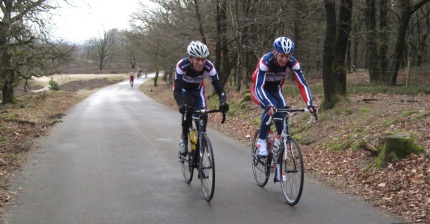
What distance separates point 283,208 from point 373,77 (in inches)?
647

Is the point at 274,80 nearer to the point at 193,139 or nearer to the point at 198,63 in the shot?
the point at 198,63

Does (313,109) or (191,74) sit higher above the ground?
(191,74)

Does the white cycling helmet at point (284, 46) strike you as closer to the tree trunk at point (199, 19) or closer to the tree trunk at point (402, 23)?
the tree trunk at point (402, 23)

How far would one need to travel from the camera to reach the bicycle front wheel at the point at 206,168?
5.48m

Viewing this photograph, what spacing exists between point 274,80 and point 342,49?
285 inches

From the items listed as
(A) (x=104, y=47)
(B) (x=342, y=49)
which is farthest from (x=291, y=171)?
(A) (x=104, y=47)

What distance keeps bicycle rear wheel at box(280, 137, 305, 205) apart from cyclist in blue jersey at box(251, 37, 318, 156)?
1.43 feet

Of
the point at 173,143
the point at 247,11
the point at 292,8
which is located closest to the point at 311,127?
the point at 173,143

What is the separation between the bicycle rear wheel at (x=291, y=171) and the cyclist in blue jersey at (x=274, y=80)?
44 centimetres

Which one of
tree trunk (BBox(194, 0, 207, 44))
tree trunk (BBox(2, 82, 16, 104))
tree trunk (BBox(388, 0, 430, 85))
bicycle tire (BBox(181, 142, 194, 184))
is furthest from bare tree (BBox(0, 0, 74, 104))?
tree trunk (BBox(388, 0, 430, 85))

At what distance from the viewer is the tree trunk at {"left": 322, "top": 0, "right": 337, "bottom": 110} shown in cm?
1110

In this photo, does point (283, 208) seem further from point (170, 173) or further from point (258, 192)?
point (170, 173)

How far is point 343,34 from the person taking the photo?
42.1 feet

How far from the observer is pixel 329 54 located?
1125cm
